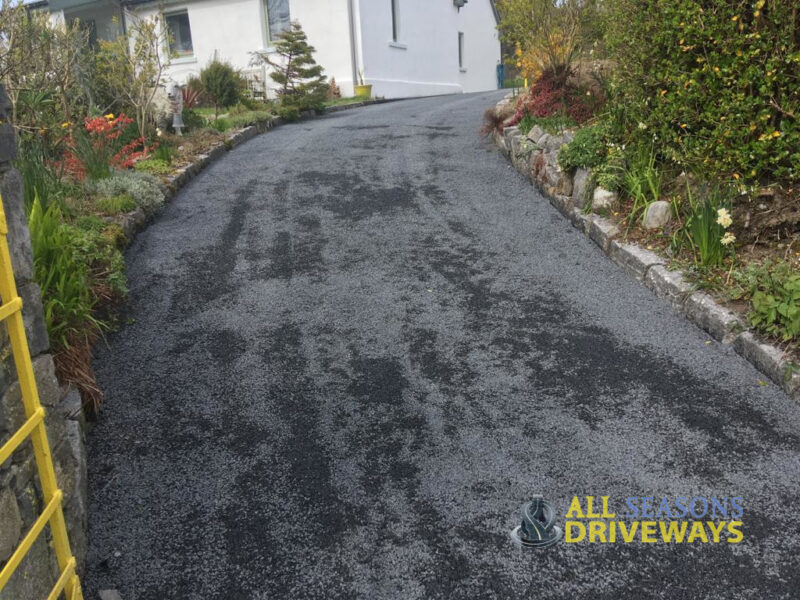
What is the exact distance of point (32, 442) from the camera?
2.09m

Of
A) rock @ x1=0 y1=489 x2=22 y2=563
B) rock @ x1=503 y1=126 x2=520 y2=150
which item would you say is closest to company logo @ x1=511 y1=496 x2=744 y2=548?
rock @ x1=0 y1=489 x2=22 y2=563

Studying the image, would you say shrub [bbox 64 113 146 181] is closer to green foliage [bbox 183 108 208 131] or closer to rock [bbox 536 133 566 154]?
green foliage [bbox 183 108 208 131]

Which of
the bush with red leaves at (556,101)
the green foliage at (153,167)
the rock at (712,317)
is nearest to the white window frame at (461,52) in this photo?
the bush with red leaves at (556,101)

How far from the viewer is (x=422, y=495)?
2805 millimetres

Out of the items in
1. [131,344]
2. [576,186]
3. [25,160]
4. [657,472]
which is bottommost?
[657,472]

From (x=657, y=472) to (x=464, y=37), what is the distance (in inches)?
967

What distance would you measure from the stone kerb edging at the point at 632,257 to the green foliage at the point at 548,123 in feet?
0.37

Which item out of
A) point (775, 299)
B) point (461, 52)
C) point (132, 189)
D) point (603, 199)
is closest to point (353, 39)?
point (461, 52)

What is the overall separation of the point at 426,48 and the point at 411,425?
2011cm

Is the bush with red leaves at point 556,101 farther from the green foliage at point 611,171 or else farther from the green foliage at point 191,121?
the green foliage at point 191,121

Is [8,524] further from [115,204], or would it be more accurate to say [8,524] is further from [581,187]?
[581,187]

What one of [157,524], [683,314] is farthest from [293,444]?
[683,314]

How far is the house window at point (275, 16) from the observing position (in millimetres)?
17344

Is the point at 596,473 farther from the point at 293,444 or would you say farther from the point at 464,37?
the point at 464,37
